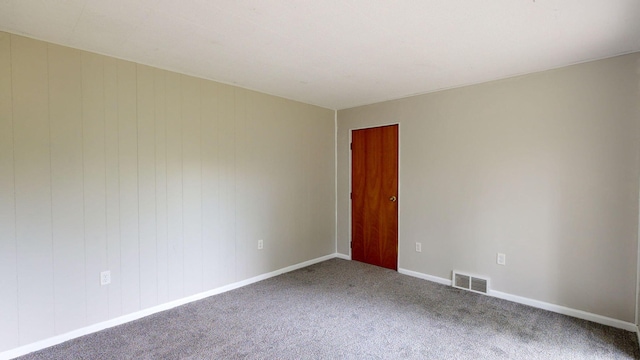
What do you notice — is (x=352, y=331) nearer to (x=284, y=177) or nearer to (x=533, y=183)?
(x=284, y=177)

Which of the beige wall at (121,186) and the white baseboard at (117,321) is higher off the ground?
the beige wall at (121,186)

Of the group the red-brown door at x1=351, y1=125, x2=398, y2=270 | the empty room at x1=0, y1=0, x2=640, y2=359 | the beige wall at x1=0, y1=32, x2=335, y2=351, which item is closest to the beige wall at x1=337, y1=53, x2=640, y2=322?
the empty room at x1=0, y1=0, x2=640, y2=359

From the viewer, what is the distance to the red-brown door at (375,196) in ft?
13.3

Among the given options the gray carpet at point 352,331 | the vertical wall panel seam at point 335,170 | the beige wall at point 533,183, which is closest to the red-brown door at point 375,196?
the beige wall at point 533,183

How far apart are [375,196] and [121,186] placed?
2.92 m

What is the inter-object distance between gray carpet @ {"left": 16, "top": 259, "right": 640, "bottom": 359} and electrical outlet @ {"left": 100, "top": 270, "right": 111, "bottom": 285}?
0.38 metres

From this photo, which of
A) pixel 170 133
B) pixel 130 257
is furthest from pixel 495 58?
pixel 130 257

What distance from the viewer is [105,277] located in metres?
2.54

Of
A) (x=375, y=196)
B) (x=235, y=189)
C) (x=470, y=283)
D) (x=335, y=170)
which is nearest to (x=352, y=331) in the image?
(x=470, y=283)

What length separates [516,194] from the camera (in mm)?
3061

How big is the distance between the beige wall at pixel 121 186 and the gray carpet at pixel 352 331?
319mm

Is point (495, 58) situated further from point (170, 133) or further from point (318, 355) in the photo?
point (170, 133)

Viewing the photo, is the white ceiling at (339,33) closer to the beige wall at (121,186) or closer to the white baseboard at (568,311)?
the beige wall at (121,186)

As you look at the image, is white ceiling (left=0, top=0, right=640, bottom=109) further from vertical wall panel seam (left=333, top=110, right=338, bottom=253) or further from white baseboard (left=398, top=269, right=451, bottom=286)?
white baseboard (left=398, top=269, right=451, bottom=286)
